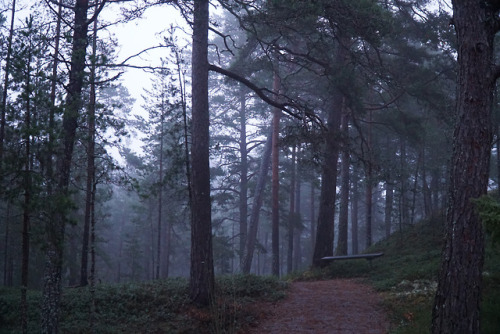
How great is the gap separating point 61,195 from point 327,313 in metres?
6.01

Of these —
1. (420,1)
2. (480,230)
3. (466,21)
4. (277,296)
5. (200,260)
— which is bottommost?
(277,296)

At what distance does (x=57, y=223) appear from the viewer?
24.7ft

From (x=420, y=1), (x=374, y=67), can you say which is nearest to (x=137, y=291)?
(x=374, y=67)

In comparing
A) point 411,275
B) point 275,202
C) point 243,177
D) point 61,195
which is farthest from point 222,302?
→ point 243,177

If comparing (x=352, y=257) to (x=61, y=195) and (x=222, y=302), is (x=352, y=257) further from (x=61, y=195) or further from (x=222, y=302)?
(x=61, y=195)

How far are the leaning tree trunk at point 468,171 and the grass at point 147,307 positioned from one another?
154 inches

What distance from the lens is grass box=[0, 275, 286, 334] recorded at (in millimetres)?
8984

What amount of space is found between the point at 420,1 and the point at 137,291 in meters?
14.0

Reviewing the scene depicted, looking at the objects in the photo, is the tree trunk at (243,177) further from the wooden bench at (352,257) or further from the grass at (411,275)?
the wooden bench at (352,257)

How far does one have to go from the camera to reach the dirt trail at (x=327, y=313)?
8492mm

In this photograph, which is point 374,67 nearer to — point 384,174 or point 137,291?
point 384,174

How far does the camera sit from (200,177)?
9688 mm

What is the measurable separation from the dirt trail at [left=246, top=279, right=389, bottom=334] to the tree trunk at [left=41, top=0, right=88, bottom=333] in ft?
12.7

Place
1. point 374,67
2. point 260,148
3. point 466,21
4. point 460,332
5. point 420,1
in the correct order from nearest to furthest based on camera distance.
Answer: point 460,332 → point 466,21 → point 374,67 → point 420,1 → point 260,148
